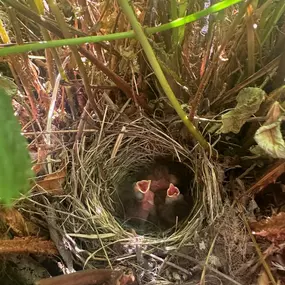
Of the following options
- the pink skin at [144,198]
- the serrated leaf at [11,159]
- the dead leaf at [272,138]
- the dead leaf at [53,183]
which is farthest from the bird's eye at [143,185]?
the serrated leaf at [11,159]

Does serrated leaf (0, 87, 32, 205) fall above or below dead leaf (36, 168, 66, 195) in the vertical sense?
above

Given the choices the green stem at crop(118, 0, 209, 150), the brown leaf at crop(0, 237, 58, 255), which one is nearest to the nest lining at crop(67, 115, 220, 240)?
the brown leaf at crop(0, 237, 58, 255)

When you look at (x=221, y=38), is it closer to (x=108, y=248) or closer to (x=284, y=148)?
(x=284, y=148)

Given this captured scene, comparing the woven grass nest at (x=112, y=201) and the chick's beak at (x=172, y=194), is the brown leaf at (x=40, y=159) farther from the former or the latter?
the chick's beak at (x=172, y=194)

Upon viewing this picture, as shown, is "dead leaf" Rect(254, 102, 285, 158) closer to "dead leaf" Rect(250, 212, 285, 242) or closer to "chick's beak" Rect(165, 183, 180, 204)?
"dead leaf" Rect(250, 212, 285, 242)

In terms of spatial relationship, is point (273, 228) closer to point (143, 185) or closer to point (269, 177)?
point (269, 177)

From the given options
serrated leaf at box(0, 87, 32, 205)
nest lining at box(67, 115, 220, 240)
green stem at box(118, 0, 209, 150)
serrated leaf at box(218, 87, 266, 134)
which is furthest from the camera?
nest lining at box(67, 115, 220, 240)

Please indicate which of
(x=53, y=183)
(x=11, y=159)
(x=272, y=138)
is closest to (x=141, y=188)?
(x=53, y=183)
